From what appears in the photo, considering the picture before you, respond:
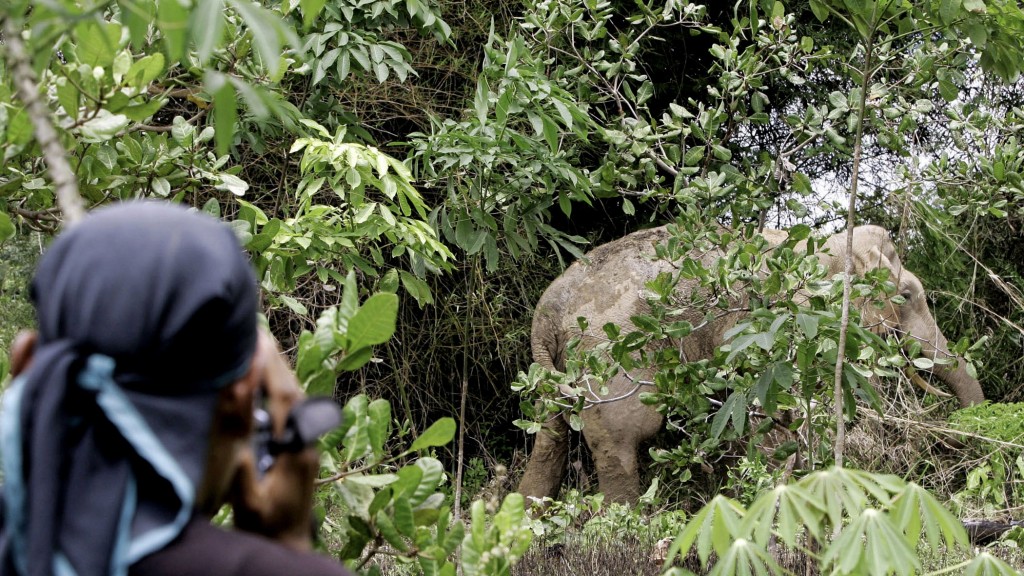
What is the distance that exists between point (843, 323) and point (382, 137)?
13.8 ft

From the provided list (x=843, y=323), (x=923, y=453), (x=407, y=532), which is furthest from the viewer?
(x=923, y=453)

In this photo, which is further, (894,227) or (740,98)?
(894,227)

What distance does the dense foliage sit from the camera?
1.49m

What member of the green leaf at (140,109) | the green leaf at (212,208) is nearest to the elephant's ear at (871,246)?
the green leaf at (212,208)

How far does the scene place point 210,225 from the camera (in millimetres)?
818

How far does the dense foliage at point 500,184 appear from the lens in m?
1.49

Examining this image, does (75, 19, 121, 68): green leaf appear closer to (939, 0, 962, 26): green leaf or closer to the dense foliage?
the dense foliage

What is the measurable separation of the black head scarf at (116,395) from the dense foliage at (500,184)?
0.61ft

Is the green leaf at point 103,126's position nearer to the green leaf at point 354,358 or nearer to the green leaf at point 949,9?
the green leaf at point 354,358

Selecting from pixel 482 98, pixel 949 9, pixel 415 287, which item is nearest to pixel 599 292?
pixel 415 287

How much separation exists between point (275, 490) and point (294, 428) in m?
0.06

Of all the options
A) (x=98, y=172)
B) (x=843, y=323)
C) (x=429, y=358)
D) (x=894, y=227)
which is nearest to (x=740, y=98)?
(x=843, y=323)

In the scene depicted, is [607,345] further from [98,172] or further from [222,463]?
[222,463]

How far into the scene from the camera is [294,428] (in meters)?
0.86
